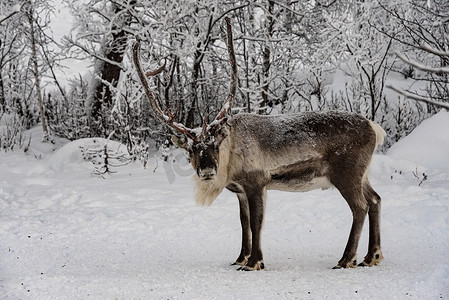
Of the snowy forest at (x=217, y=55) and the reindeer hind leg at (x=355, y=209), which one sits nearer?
the reindeer hind leg at (x=355, y=209)

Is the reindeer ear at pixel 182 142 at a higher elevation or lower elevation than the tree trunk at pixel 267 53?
lower

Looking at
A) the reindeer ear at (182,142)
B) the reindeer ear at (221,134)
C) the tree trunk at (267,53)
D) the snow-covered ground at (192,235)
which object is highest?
the tree trunk at (267,53)

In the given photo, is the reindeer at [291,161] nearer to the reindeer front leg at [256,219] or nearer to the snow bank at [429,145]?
the reindeer front leg at [256,219]

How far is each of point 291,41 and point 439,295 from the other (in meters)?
9.40

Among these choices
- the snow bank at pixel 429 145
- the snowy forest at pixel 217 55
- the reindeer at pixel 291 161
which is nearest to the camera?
the reindeer at pixel 291 161

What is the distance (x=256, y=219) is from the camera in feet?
14.9

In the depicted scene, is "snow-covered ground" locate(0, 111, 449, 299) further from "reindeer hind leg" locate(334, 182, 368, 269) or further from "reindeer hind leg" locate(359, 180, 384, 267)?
"reindeer hind leg" locate(334, 182, 368, 269)

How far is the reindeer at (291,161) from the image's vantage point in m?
4.53

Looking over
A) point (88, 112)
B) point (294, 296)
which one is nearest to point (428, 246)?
point (294, 296)

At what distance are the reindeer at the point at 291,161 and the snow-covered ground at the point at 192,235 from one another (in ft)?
1.28

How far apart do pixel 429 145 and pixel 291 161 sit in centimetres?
572

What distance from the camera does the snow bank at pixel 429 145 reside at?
8.93 meters

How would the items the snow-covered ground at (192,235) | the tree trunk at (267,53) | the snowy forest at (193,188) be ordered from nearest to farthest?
the snow-covered ground at (192,235) < the snowy forest at (193,188) < the tree trunk at (267,53)

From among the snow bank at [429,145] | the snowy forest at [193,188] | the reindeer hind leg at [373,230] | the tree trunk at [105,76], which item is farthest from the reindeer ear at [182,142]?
the tree trunk at [105,76]
